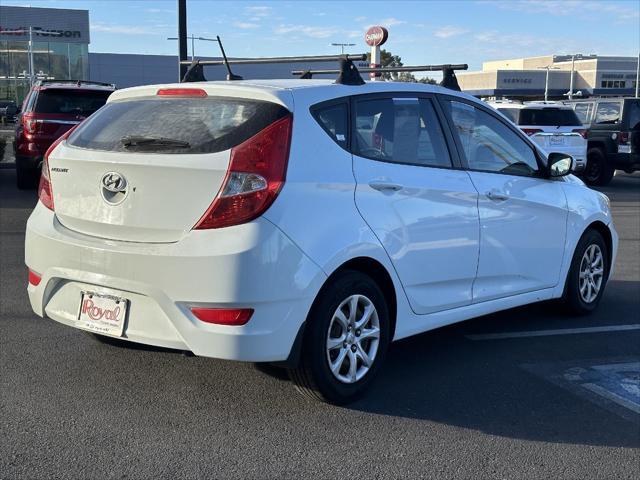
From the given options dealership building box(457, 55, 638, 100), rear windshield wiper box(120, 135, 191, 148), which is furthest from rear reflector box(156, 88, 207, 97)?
dealership building box(457, 55, 638, 100)

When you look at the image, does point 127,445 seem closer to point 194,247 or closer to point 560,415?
point 194,247

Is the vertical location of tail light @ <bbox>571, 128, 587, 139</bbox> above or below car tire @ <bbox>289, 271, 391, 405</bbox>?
above

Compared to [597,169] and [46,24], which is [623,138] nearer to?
[597,169]

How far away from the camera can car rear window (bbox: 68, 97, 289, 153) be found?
3.97 metres

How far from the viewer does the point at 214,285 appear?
12.3ft

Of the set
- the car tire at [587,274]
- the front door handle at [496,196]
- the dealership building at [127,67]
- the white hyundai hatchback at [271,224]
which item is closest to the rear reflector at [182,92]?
the white hyundai hatchback at [271,224]

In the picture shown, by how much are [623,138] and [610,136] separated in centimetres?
31

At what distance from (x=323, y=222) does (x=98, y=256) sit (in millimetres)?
1179

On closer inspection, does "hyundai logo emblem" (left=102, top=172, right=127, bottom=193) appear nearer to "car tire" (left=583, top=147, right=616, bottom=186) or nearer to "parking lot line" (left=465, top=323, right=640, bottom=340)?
"parking lot line" (left=465, top=323, right=640, bottom=340)

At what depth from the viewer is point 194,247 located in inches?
150

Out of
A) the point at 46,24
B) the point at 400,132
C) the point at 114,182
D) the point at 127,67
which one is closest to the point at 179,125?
the point at 114,182

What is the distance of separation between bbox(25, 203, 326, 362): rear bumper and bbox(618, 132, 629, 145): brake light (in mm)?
15450

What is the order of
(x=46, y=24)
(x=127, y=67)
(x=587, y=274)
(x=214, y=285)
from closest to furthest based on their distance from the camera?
(x=214, y=285)
(x=587, y=274)
(x=46, y=24)
(x=127, y=67)

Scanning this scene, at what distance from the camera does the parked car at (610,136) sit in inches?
690
